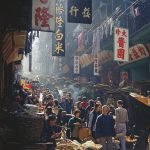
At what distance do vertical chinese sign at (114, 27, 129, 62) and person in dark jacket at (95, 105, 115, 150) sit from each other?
8.47 meters

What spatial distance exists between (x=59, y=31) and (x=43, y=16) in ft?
31.4

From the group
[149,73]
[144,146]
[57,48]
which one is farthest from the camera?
[149,73]

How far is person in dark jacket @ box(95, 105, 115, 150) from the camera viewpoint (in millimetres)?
12617

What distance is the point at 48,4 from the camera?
12.8m

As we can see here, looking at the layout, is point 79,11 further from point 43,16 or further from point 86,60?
point 86,60

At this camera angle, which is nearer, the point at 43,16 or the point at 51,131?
the point at 51,131

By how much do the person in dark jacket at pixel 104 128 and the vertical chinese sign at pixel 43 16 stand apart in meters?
3.27

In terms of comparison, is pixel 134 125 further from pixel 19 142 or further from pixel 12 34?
pixel 19 142

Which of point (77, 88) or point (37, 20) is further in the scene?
point (77, 88)

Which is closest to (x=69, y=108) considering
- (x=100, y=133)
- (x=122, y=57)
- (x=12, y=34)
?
(x=122, y=57)

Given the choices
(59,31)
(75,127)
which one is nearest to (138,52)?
(59,31)

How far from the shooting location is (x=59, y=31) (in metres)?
22.1

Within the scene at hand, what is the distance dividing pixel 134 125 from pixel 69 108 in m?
4.16

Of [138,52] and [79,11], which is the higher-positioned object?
[79,11]
